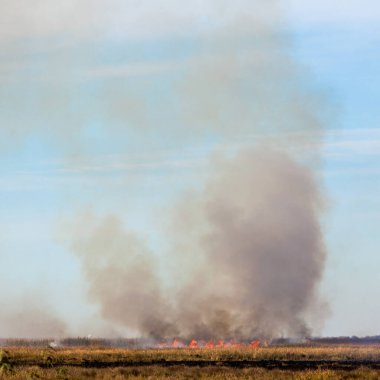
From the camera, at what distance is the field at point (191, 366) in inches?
2410

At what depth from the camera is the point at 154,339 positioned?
156125 millimetres

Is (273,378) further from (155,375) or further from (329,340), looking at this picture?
(329,340)

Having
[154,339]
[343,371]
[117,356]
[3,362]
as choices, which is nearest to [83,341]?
[154,339]

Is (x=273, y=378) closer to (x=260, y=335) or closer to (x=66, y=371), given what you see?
(x=66, y=371)

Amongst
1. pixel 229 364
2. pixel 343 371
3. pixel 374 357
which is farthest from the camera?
pixel 374 357

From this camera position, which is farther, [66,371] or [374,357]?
[374,357]

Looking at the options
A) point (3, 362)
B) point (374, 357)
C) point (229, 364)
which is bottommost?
point (3, 362)

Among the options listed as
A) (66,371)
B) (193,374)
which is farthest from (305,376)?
(66,371)

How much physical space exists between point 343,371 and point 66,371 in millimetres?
19318

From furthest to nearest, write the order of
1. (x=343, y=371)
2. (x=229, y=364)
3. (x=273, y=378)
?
(x=229, y=364)
(x=343, y=371)
(x=273, y=378)

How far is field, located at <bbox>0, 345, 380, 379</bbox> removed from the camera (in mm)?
61219

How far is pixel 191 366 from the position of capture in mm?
72688

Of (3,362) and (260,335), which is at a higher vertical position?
(260,335)

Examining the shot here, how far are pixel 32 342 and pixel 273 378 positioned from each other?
87.6 m
